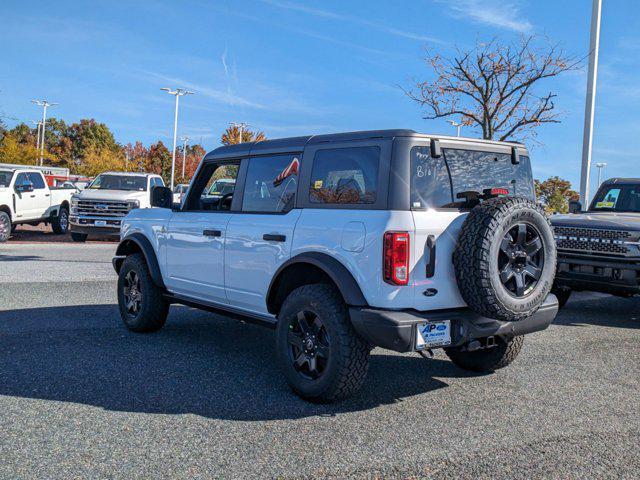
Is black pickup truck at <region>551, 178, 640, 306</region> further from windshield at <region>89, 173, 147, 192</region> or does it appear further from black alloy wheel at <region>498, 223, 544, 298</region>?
windshield at <region>89, 173, 147, 192</region>

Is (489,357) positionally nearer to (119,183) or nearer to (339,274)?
(339,274)

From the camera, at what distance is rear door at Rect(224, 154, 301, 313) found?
5.10 meters

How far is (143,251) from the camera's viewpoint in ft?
21.9

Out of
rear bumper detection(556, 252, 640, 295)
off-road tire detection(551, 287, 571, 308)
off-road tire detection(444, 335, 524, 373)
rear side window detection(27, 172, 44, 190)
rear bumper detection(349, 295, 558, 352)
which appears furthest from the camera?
rear side window detection(27, 172, 44, 190)

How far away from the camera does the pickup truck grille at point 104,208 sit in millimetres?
17188

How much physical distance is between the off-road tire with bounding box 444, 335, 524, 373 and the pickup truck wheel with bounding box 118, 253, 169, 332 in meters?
2.98

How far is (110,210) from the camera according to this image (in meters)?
17.2

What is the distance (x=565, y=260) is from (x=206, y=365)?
5105mm

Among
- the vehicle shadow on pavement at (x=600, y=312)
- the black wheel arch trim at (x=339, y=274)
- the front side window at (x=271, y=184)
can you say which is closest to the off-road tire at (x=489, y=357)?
the black wheel arch trim at (x=339, y=274)

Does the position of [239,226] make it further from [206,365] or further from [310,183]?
[206,365]

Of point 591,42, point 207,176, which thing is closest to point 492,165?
point 207,176

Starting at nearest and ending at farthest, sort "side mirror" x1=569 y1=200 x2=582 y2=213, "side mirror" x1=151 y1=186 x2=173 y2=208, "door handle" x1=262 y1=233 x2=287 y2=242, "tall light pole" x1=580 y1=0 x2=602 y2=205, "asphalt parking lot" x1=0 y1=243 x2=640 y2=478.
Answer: "asphalt parking lot" x1=0 y1=243 x2=640 y2=478 → "door handle" x1=262 y1=233 x2=287 y2=242 → "side mirror" x1=151 y1=186 x2=173 y2=208 → "side mirror" x1=569 y1=200 x2=582 y2=213 → "tall light pole" x1=580 y1=0 x2=602 y2=205

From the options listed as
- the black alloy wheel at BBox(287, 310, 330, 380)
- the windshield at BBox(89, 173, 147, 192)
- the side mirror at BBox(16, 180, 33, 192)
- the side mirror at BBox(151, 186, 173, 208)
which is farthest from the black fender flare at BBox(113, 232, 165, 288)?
the side mirror at BBox(16, 180, 33, 192)

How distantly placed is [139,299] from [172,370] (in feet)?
5.29
